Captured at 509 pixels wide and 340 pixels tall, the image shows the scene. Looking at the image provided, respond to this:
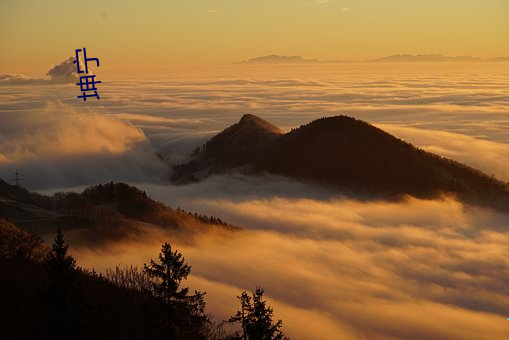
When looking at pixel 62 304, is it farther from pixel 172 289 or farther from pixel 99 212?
pixel 99 212

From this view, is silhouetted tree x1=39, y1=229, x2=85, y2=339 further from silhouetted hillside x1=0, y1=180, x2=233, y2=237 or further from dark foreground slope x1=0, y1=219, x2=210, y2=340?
silhouetted hillside x1=0, y1=180, x2=233, y2=237

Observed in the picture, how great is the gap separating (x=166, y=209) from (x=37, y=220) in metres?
36.4

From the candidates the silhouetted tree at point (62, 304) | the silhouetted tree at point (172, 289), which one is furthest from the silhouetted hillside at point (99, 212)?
the silhouetted tree at point (62, 304)

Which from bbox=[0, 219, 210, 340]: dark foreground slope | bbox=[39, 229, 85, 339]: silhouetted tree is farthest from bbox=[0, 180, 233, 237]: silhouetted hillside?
bbox=[39, 229, 85, 339]: silhouetted tree

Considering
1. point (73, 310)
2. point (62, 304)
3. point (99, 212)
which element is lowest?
point (73, 310)

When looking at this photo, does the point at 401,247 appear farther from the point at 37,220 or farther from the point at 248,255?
the point at 37,220

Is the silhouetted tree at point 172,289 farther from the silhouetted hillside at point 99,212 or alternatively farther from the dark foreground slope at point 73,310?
the silhouetted hillside at point 99,212

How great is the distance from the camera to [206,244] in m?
142

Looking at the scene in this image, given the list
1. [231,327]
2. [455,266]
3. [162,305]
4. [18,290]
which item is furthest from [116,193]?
[162,305]

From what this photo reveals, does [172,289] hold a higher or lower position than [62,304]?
higher

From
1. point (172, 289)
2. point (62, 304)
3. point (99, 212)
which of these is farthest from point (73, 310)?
point (99, 212)

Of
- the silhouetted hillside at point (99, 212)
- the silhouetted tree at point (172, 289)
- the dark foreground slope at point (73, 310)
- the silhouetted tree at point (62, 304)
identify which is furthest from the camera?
the silhouetted hillside at point (99, 212)

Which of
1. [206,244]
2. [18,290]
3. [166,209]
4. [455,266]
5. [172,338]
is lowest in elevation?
[172,338]

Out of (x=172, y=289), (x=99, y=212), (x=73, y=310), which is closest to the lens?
(x=73, y=310)
